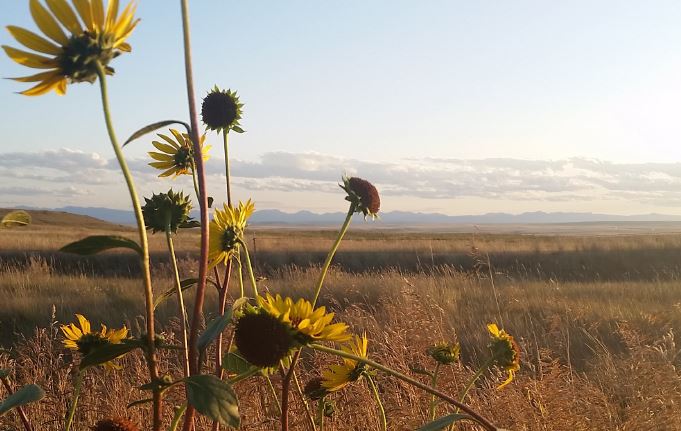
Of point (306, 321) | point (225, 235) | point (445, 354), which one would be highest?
point (225, 235)

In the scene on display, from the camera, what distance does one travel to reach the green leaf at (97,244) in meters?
0.66

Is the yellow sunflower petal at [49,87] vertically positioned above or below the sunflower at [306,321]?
above

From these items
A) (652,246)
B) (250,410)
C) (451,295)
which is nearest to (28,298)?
(451,295)

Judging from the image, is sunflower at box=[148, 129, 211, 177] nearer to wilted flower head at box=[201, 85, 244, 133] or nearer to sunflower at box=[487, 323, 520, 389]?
wilted flower head at box=[201, 85, 244, 133]

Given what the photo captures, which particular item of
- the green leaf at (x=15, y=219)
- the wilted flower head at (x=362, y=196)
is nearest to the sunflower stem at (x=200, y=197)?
the green leaf at (x=15, y=219)

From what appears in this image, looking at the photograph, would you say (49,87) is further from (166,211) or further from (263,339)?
(263,339)

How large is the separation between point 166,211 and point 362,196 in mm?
496

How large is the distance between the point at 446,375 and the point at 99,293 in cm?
635

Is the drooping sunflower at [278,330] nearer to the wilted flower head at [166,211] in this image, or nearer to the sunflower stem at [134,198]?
the sunflower stem at [134,198]

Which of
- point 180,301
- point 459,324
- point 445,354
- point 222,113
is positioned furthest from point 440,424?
point 459,324

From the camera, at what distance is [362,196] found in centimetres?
131

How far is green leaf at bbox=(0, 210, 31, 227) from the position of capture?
876 mm

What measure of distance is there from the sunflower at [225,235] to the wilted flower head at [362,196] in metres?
0.28

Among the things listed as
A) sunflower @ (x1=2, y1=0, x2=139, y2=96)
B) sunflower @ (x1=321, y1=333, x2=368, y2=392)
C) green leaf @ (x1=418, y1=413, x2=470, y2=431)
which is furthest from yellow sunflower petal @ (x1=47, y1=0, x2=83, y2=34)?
sunflower @ (x1=321, y1=333, x2=368, y2=392)
